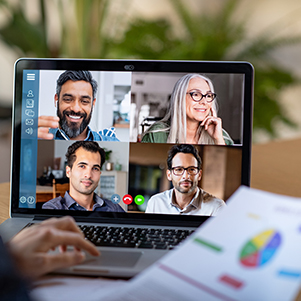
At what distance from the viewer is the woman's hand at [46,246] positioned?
38 cm

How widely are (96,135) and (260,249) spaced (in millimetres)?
488

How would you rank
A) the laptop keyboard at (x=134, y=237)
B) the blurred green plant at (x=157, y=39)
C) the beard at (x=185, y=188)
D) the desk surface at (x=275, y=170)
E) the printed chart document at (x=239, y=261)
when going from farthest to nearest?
1. the blurred green plant at (x=157, y=39)
2. the desk surface at (x=275, y=170)
3. the beard at (x=185, y=188)
4. the laptop keyboard at (x=134, y=237)
5. the printed chart document at (x=239, y=261)

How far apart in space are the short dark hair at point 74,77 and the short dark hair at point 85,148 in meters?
0.11

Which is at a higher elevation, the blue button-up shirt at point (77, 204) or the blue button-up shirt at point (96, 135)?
the blue button-up shirt at point (96, 135)

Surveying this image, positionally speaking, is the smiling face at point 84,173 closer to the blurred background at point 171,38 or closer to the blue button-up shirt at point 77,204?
the blue button-up shirt at point 77,204

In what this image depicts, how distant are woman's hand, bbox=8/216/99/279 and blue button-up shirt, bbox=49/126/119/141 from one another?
31cm

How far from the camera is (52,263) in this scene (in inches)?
15.6

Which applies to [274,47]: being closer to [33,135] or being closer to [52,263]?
[33,135]

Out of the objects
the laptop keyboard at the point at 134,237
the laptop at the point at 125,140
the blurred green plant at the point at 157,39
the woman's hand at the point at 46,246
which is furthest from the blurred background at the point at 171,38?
the woman's hand at the point at 46,246

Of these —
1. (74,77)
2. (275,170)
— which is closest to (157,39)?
(275,170)

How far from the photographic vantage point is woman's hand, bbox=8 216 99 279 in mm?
382

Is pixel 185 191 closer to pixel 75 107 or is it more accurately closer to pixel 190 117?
pixel 190 117

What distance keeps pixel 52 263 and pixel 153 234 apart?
29cm

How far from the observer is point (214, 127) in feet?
2.42
